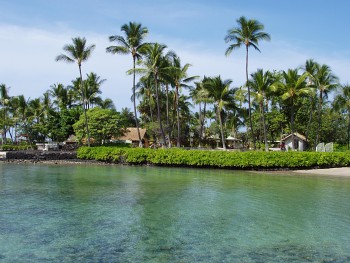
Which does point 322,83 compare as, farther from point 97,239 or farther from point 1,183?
point 97,239

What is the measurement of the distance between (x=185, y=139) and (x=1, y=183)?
123 feet

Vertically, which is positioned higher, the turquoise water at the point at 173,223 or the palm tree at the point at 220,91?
the palm tree at the point at 220,91

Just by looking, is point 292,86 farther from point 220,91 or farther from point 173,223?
point 173,223

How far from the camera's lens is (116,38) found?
131 feet

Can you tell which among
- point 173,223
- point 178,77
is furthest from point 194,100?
point 173,223

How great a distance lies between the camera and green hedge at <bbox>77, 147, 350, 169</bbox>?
1259 inches

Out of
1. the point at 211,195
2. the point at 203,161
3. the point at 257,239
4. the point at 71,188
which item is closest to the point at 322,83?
the point at 203,161

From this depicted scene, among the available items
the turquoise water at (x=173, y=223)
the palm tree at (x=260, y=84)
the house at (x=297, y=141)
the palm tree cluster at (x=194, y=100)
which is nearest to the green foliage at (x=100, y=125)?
the palm tree cluster at (x=194, y=100)

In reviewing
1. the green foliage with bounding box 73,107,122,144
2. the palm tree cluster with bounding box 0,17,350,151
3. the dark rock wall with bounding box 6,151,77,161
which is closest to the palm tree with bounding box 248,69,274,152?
the palm tree cluster with bounding box 0,17,350,151

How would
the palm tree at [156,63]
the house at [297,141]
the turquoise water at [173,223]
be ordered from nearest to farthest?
the turquoise water at [173,223] < the palm tree at [156,63] < the house at [297,141]

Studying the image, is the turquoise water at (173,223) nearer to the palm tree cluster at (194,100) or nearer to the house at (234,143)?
the palm tree cluster at (194,100)

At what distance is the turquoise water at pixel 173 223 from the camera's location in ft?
29.8

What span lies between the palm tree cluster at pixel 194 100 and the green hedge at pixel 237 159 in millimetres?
4470

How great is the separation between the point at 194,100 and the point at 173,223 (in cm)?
4053
